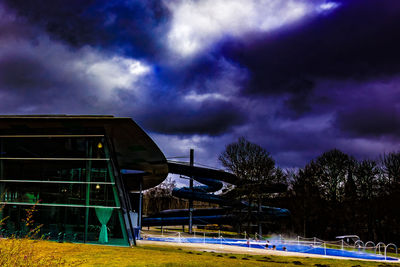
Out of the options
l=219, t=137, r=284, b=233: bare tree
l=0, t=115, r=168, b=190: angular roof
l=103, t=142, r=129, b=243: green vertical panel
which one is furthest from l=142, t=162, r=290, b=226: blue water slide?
l=103, t=142, r=129, b=243: green vertical panel

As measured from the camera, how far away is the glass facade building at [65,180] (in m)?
21.1

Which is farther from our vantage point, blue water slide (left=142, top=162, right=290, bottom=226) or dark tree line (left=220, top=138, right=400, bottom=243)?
blue water slide (left=142, top=162, right=290, bottom=226)

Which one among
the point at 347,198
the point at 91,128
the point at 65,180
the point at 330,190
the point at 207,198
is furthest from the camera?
the point at 207,198

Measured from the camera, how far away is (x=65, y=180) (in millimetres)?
21828

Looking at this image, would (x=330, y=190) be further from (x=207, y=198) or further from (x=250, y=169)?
(x=207, y=198)

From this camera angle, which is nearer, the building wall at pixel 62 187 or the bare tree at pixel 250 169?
the building wall at pixel 62 187

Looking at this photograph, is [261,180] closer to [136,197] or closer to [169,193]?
[136,197]

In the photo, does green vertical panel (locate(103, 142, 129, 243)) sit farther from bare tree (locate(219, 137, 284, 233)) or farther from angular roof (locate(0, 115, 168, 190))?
bare tree (locate(219, 137, 284, 233))

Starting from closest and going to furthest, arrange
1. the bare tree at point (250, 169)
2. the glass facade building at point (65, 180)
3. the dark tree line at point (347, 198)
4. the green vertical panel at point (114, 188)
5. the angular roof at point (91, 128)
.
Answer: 1. the angular roof at point (91, 128)
2. the glass facade building at point (65, 180)
3. the green vertical panel at point (114, 188)
4. the dark tree line at point (347, 198)
5. the bare tree at point (250, 169)

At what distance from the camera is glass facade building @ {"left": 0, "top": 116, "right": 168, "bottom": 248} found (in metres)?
21.1

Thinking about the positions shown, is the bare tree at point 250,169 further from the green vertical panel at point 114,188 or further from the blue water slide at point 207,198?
the green vertical panel at point 114,188

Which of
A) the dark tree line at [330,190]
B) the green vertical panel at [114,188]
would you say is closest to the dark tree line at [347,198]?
the dark tree line at [330,190]

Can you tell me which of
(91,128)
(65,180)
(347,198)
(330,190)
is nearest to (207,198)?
(330,190)

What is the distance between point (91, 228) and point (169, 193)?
58594 millimetres
